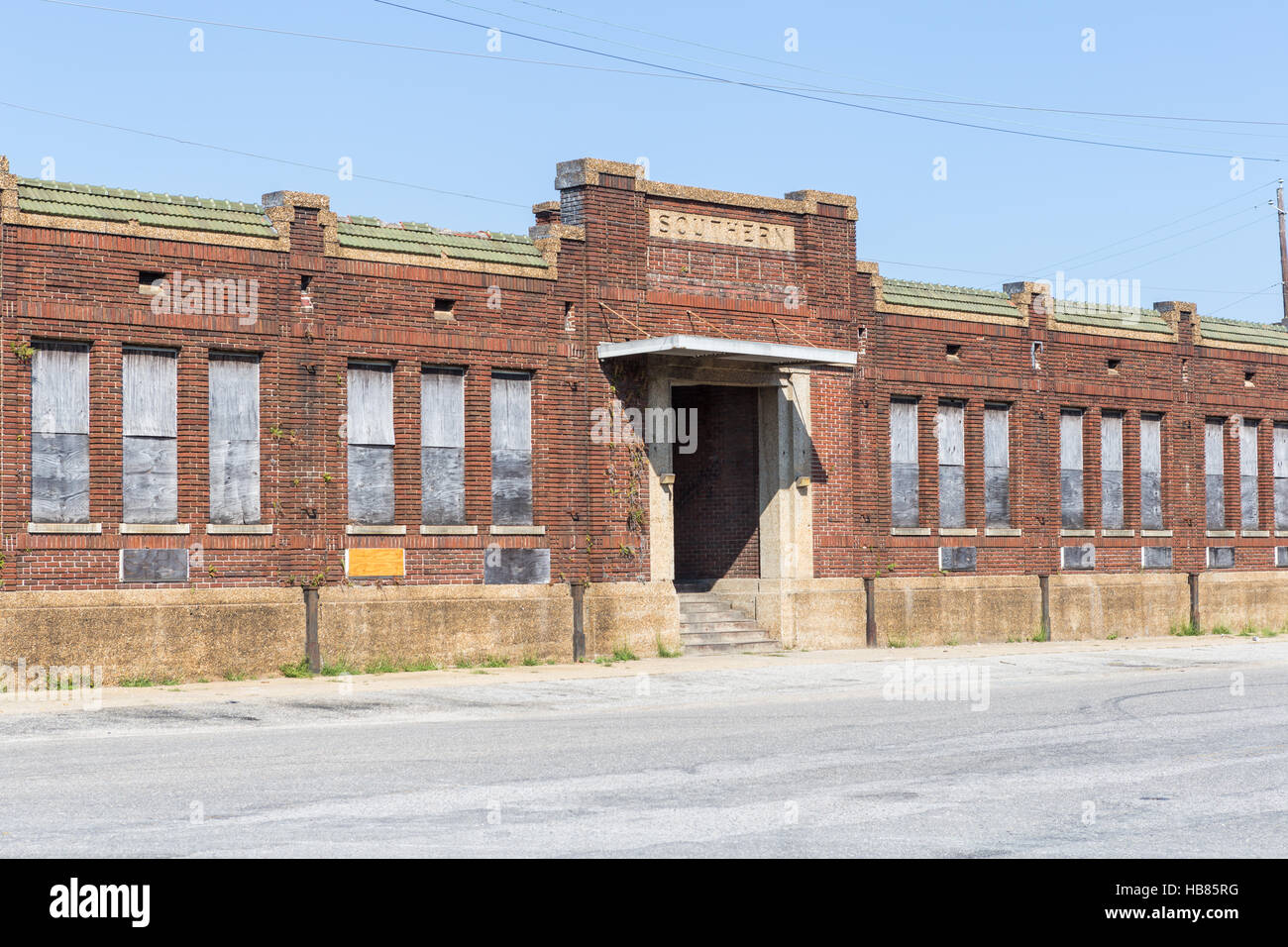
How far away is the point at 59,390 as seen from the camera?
21.2 metres

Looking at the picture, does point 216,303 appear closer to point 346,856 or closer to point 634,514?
point 634,514

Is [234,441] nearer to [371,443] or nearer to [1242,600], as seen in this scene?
[371,443]

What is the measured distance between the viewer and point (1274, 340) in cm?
3819

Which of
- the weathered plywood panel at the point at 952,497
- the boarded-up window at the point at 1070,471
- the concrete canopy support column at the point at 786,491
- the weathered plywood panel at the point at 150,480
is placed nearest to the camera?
the weathered plywood panel at the point at 150,480

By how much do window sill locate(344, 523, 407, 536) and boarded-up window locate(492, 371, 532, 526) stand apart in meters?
1.77

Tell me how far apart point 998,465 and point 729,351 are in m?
8.99

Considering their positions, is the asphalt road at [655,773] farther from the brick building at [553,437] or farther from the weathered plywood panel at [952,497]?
the weathered plywood panel at [952,497]

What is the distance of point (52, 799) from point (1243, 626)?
30515mm

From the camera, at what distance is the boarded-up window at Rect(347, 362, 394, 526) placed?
Answer: 23.8 m

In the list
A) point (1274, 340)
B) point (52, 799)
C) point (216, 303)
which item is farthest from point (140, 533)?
point (1274, 340)

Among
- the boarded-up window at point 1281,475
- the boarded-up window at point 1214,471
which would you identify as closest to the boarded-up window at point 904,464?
the boarded-up window at point 1214,471

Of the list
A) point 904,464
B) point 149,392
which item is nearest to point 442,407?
point 149,392

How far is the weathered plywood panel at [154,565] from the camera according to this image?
21.6m

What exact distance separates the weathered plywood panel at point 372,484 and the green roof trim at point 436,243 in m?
3.03
